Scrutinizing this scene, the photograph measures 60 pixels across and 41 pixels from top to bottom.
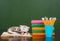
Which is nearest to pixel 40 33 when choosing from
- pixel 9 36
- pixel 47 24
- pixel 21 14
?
pixel 47 24

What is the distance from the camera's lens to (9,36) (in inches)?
71.1

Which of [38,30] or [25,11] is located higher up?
[25,11]

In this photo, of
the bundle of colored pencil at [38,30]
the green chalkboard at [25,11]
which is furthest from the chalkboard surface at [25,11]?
the bundle of colored pencil at [38,30]

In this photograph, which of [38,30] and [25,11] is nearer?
[38,30]

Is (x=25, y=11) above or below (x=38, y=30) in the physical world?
above

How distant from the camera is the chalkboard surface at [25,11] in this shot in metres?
2.11

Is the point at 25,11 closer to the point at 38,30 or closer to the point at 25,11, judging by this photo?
the point at 25,11

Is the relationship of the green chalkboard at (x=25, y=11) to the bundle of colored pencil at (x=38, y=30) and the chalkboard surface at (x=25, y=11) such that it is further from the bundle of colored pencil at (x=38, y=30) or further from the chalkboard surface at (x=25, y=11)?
the bundle of colored pencil at (x=38, y=30)

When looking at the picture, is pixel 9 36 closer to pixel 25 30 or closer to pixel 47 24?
pixel 25 30

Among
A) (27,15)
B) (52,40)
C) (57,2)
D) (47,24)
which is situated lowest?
(52,40)

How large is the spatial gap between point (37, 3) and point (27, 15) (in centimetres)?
20

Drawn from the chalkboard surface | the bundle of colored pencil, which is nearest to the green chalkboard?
the chalkboard surface

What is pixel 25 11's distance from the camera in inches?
83.4

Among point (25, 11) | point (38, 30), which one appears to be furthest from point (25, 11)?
point (38, 30)
